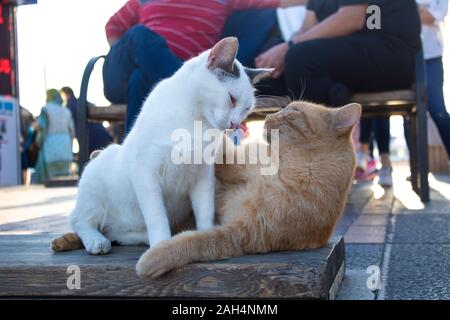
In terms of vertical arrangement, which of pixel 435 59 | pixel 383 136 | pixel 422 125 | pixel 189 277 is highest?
pixel 435 59

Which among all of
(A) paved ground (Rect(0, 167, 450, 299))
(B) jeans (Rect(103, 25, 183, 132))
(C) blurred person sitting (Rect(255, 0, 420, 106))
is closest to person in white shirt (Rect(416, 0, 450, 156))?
(A) paved ground (Rect(0, 167, 450, 299))

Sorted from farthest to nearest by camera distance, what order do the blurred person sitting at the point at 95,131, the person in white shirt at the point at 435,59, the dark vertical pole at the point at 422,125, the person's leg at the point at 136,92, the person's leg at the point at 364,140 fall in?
the blurred person sitting at the point at 95,131
the person's leg at the point at 364,140
the person in white shirt at the point at 435,59
the dark vertical pole at the point at 422,125
the person's leg at the point at 136,92

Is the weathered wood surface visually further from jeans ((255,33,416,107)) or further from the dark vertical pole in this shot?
the dark vertical pole

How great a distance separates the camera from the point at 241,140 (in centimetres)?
191

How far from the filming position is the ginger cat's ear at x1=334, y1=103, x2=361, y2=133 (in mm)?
1571

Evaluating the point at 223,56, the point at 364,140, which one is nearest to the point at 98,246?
the point at 223,56

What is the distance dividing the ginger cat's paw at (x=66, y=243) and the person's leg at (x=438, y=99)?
299 centimetres

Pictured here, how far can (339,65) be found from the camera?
3.03 metres

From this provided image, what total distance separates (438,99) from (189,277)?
316cm

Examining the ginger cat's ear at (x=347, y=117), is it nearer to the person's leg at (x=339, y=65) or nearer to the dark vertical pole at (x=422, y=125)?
the person's leg at (x=339, y=65)

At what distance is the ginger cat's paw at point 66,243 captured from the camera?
1634mm

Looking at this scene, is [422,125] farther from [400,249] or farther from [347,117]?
[347,117]

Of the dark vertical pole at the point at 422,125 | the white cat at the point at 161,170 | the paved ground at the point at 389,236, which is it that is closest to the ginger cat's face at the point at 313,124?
the white cat at the point at 161,170

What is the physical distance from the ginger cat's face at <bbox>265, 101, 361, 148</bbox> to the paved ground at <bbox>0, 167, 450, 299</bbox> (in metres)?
0.47
